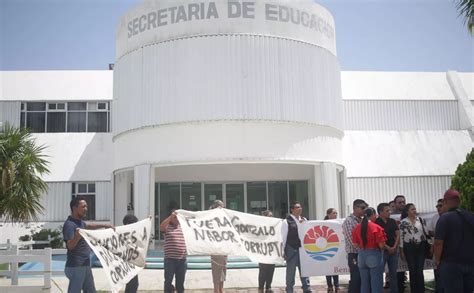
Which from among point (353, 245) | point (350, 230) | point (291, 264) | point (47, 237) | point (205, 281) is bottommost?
point (205, 281)

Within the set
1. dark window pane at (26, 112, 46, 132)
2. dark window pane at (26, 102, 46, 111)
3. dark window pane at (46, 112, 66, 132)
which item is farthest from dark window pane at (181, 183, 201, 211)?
dark window pane at (26, 102, 46, 111)

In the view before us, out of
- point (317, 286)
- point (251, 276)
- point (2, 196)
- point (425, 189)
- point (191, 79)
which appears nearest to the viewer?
point (317, 286)

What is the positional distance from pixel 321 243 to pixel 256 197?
13.4 meters

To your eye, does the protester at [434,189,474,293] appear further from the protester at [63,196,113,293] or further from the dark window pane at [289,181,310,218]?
the dark window pane at [289,181,310,218]

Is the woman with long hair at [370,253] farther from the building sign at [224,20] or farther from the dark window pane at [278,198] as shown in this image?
the dark window pane at [278,198]

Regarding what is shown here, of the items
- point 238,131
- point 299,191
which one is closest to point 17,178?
point 238,131

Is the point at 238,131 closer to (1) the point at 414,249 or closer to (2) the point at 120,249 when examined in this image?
(1) the point at 414,249

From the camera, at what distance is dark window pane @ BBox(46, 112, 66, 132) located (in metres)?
28.9

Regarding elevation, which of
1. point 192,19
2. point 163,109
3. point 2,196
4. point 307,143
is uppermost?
point 192,19

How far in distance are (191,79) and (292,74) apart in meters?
4.03

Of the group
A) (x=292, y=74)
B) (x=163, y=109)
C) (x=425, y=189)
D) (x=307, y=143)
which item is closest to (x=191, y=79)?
(x=163, y=109)

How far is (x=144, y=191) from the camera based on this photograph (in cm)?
2006

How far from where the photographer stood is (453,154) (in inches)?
1093

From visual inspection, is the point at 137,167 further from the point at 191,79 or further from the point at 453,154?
the point at 453,154
